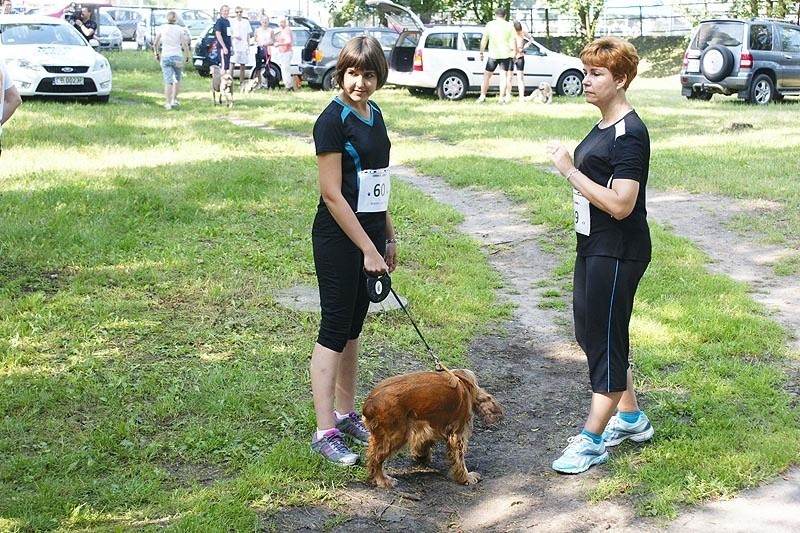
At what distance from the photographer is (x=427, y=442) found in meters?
4.34

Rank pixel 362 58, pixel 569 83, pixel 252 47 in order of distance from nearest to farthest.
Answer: pixel 362 58 < pixel 569 83 < pixel 252 47

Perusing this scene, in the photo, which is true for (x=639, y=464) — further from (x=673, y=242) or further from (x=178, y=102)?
(x=178, y=102)

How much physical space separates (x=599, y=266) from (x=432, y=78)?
1881cm

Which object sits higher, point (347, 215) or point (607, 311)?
point (347, 215)

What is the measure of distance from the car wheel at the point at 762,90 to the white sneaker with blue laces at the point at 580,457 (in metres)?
19.5

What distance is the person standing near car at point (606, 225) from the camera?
4059mm

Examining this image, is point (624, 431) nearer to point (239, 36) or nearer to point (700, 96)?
point (239, 36)

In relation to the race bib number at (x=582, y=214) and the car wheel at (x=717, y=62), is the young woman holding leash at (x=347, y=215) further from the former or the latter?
the car wheel at (x=717, y=62)

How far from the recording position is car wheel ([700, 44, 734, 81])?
843 inches

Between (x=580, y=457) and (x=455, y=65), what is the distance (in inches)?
744

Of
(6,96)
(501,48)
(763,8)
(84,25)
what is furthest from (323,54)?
(763,8)

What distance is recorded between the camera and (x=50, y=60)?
17703mm

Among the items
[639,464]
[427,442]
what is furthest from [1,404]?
[639,464]

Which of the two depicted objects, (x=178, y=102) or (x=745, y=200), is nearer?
(x=745, y=200)
